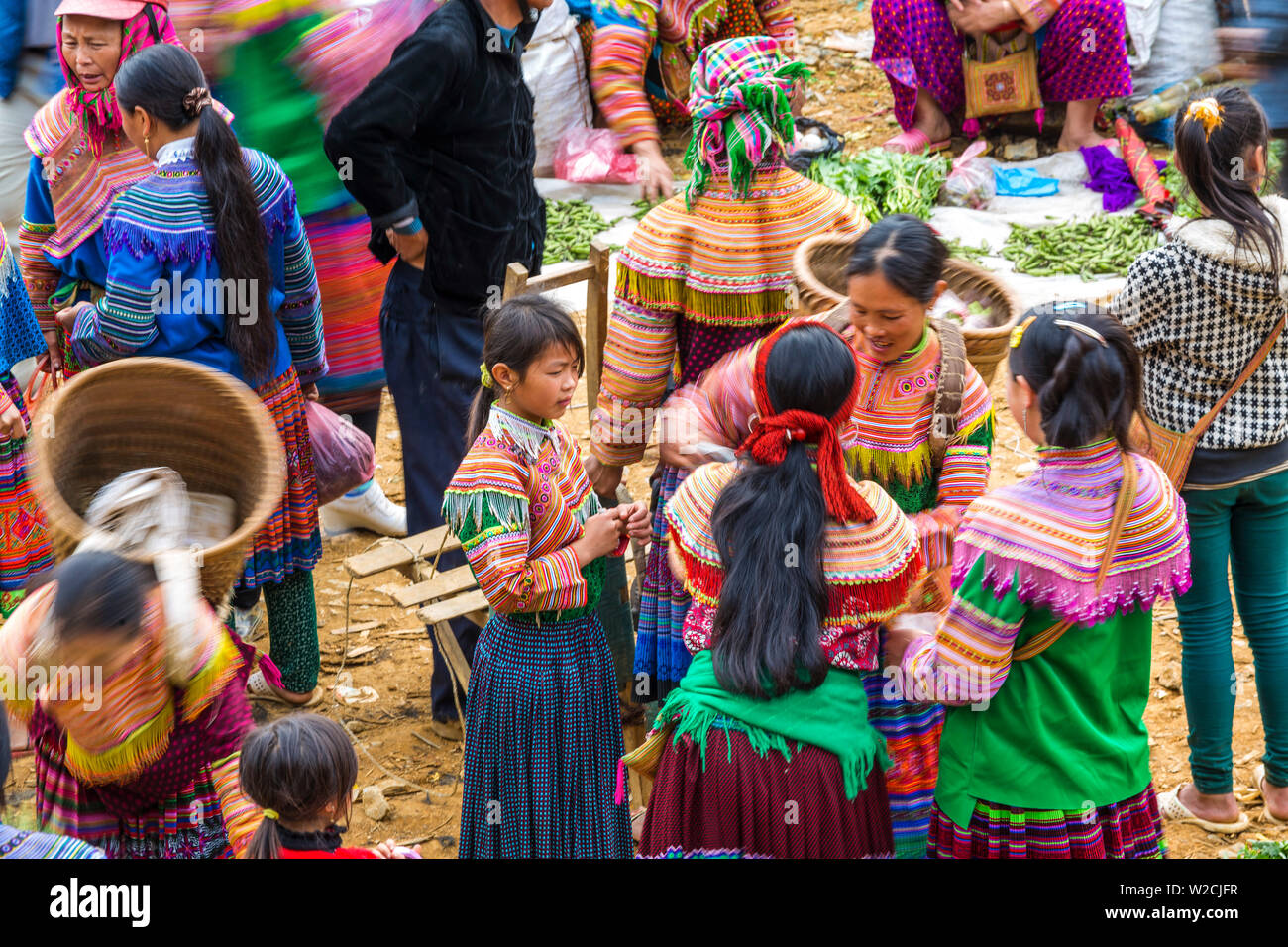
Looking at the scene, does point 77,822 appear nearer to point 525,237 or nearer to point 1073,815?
point 1073,815

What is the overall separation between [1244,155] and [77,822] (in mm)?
3215

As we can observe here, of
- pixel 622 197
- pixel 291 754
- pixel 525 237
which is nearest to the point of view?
pixel 291 754

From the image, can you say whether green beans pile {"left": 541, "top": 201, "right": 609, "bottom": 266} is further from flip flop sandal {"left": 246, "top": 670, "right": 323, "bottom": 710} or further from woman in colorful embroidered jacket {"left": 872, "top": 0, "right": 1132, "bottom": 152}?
flip flop sandal {"left": 246, "top": 670, "right": 323, "bottom": 710}

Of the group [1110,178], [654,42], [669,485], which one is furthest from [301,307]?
[1110,178]

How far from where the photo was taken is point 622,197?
8828 millimetres

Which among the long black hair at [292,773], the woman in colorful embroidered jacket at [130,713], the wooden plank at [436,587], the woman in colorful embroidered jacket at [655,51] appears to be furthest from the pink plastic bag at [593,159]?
the long black hair at [292,773]

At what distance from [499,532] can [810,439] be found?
819 millimetres

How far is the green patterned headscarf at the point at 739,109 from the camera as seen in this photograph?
3.63m

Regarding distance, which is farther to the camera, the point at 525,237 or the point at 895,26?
the point at 895,26

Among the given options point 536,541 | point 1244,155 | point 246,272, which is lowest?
point 536,541

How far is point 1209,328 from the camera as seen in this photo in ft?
11.9

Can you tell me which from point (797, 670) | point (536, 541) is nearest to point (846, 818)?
point (797, 670)

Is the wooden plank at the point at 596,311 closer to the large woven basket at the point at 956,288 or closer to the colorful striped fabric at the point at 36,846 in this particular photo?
the large woven basket at the point at 956,288

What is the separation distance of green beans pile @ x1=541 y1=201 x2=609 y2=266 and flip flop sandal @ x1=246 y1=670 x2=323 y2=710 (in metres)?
3.63
